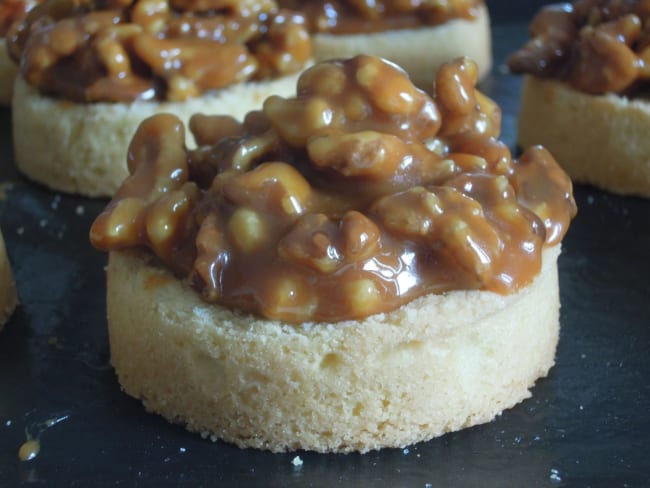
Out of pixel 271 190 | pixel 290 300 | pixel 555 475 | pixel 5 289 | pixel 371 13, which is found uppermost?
pixel 271 190

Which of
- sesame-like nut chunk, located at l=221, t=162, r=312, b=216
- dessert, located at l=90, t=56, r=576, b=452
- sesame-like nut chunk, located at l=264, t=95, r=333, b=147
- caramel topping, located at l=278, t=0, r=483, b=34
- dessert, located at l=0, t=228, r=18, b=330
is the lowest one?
caramel topping, located at l=278, t=0, r=483, b=34

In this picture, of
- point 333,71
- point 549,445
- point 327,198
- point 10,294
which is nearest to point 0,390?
point 10,294

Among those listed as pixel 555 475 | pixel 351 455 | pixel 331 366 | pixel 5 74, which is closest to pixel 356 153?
pixel 331 366

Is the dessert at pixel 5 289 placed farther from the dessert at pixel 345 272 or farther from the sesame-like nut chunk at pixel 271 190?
the sesame-like nut chunk at pixel 271 190

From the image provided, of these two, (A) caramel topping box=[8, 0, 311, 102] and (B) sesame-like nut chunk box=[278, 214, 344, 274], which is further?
(A) caramel topping box=[8, 0, 311, 102]

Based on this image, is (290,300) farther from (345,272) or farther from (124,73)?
(124,73)

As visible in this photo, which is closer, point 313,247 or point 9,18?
point 313,247

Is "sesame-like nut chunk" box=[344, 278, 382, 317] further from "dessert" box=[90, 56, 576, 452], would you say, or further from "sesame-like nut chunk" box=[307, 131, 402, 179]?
"sesame-like nut chunk" box=[307, 131, 402, 179]

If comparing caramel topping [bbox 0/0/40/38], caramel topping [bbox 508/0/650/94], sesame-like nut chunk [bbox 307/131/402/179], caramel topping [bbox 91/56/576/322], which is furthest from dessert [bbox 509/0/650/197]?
caramel topping [bbox 0/0/40/38]
